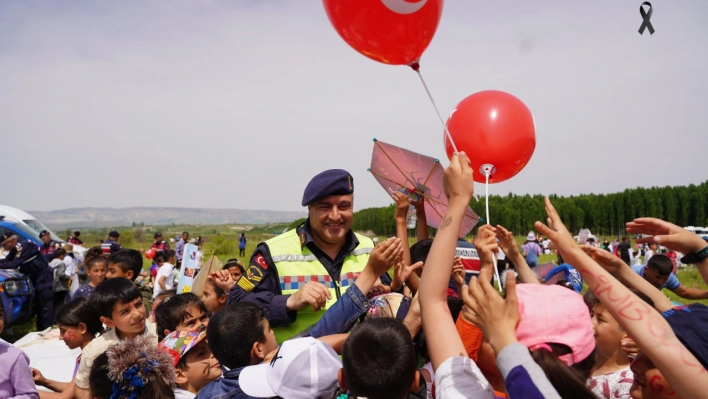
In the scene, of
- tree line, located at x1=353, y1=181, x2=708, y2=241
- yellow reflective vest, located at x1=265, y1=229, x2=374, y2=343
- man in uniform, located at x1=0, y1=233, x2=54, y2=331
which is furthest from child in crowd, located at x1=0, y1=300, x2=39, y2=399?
tree line, located at x1=353, y1=181, x2=708, y2=241

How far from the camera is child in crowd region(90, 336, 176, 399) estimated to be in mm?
2387

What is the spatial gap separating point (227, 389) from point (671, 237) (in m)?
2.09

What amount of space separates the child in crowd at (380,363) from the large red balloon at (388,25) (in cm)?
160

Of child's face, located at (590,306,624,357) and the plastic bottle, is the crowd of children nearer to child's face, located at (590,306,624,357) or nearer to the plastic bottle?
child's face, located at (590,306,624,357)

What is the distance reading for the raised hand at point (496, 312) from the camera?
147 cm

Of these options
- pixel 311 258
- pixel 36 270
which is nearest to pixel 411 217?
pixel 311 258

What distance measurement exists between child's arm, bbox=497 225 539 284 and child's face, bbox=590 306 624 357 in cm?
41

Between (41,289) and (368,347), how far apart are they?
948cm

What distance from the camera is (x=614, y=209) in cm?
6262

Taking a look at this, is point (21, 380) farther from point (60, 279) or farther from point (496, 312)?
point (60, 279)

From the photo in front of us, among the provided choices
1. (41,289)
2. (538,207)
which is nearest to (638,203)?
(538,207)

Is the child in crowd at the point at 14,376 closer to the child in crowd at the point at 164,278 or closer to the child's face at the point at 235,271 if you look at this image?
the child's face at the point at 235,271

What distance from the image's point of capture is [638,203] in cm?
6150

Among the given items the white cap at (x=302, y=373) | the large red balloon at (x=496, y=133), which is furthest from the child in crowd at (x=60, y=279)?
the large red balloon at (x=496, y=133)
